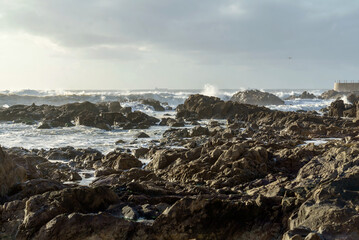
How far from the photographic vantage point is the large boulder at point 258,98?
165 feet

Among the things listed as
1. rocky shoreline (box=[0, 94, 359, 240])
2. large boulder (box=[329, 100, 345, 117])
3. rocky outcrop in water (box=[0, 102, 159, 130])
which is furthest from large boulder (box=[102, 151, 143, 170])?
large boulder (box=[329, 100, 345, 117])

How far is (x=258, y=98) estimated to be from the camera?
53062 mm

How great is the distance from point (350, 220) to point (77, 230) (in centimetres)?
289

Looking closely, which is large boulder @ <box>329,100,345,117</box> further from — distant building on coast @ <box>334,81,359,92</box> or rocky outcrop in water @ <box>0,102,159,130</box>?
distant building on coast @ <box>334,81,359,92</box>

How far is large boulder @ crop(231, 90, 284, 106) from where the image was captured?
165ft

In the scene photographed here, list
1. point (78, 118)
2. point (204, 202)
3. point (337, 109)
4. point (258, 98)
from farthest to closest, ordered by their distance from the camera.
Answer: point (258, 98)
point (337, 109)
point (78, 118)
point (204, 202)

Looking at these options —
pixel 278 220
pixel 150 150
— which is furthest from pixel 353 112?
pixel 278 220

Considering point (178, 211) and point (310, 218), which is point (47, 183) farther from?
point (310, 218)

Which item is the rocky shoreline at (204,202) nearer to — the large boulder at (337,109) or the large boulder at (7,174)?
the large boulder at (7,174)

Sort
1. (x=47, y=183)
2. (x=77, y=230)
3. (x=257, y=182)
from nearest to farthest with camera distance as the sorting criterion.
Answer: (x=77, y=230)
(x=47, y=183)
(x=257, y=182)

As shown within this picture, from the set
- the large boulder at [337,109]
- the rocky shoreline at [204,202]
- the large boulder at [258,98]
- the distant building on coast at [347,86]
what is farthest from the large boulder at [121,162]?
the distant building on coast at [347,86]

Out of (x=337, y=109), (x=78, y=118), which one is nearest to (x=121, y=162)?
(x=78, y=118)

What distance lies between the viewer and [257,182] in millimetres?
7352

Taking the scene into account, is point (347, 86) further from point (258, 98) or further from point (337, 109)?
point (337, 109)
